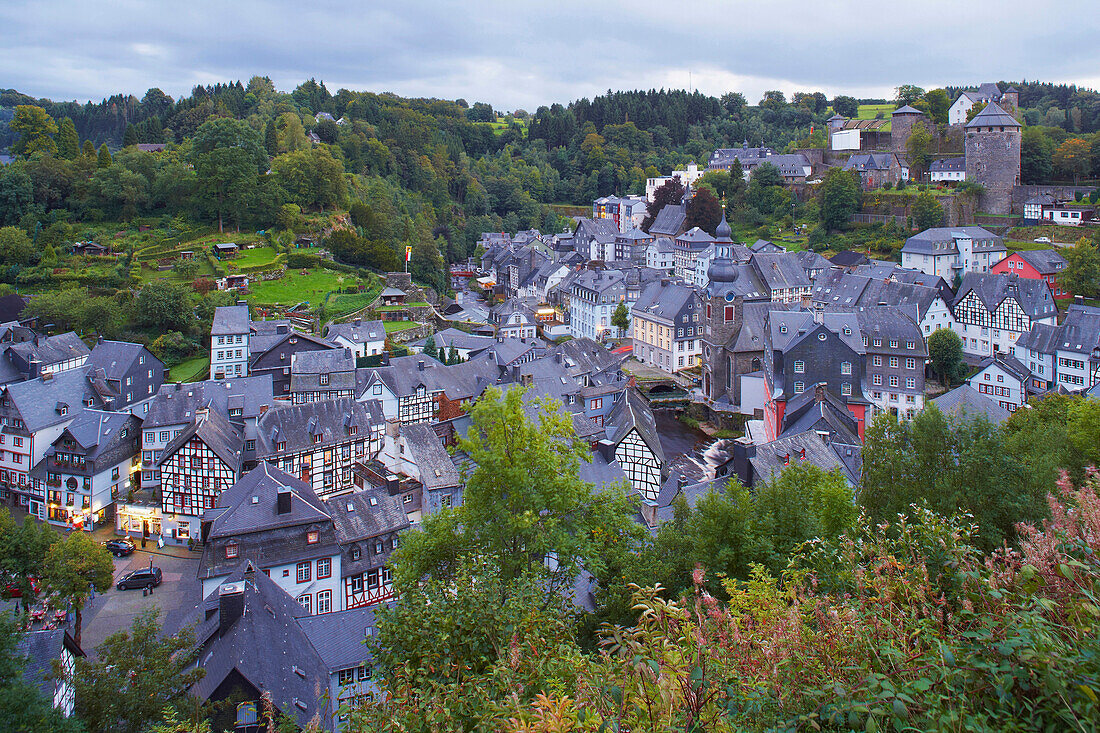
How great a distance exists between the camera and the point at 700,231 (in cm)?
6500

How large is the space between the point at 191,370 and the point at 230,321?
147 inches

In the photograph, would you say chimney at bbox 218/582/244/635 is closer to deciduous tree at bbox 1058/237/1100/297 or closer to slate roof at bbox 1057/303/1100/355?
slate roof at bbox 1057/303/1100/355

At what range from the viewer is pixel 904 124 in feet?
236

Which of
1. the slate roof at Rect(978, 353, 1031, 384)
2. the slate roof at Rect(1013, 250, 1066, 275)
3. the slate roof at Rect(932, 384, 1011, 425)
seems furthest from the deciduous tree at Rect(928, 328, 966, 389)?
the slate roof at Rect(932, 384, 1011, 425)

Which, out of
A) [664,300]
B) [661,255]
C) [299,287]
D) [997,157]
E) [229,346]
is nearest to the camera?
[229,346]

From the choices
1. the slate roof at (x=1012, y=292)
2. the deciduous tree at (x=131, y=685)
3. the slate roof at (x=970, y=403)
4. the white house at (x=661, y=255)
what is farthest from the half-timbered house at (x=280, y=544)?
the white house at (x=661, y=255)

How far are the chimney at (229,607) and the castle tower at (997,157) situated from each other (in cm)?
6365

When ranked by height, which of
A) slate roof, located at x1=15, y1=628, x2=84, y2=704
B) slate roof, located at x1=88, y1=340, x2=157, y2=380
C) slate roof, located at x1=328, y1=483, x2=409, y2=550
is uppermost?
slate roof, located at x1=88, y1=340, x2=157, y2=380

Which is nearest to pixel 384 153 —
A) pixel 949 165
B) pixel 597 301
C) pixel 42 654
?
pixel 597 301

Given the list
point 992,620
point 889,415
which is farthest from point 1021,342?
point 992,620

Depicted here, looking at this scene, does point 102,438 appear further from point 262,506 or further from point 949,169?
point 949,169

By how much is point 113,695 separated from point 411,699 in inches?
349

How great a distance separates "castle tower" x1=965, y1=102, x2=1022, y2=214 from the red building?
587 inches

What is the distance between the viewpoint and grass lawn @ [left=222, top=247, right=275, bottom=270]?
170 feet
